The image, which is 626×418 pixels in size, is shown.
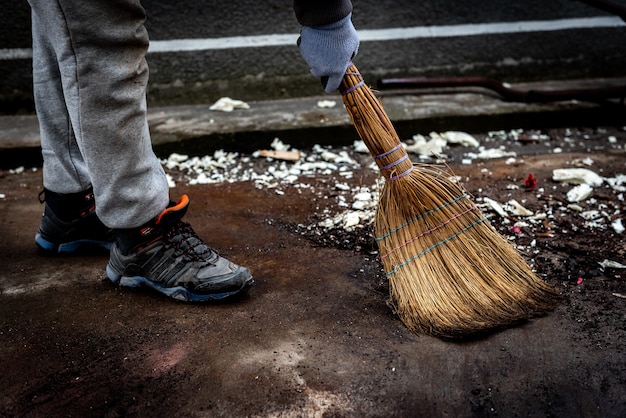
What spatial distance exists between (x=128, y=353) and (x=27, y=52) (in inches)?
108

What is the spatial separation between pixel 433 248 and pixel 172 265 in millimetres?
865

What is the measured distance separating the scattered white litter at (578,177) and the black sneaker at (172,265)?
185 cm

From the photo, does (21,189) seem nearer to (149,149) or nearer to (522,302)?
(149,149)

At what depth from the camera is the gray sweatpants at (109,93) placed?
1635mm

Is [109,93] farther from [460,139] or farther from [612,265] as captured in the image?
[460,139]

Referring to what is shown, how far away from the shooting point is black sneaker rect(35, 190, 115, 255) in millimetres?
2201

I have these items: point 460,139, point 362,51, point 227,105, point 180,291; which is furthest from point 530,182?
point 227,105

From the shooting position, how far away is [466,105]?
3.86 m

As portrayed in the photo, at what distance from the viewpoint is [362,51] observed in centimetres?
409

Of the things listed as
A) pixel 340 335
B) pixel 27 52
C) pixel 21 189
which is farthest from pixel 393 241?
pixel 27 52

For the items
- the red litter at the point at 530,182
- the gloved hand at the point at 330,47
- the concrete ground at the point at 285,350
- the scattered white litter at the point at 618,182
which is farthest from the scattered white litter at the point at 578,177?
the gloved hand at the point at 330,47

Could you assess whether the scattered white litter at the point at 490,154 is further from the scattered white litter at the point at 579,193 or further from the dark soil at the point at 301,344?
the dark soil at the point at 301,344

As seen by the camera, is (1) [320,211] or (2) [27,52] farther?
(2) [27,52]

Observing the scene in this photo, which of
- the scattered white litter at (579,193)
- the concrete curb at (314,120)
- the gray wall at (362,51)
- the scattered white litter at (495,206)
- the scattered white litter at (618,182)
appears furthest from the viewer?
the gray wall at (362,51)
